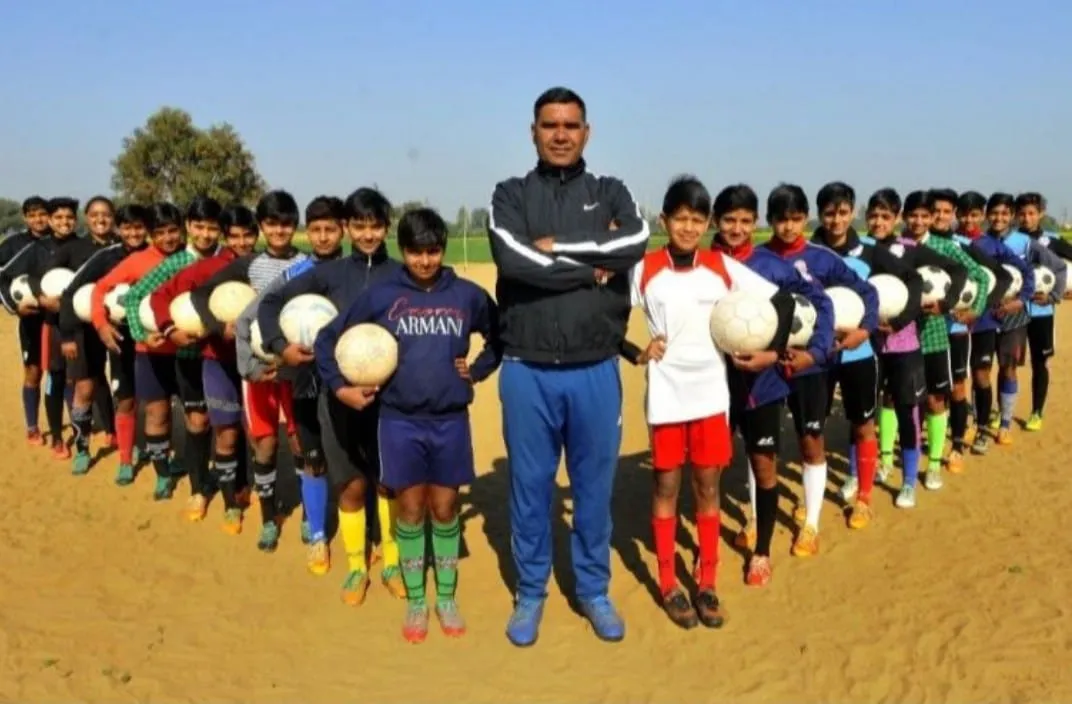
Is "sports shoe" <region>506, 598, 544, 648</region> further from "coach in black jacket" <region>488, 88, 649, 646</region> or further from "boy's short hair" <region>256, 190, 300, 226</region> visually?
"boy's short hair" <region>256, 190, 300, 226</region>

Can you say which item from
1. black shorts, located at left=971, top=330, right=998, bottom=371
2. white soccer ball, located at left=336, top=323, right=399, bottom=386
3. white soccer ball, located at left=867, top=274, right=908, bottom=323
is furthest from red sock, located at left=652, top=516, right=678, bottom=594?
black shorts, located at left=971, top=330, right=998, bottom=371

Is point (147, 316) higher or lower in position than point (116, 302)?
lower

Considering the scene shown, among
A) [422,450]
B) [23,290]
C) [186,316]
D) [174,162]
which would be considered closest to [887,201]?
[422,450]

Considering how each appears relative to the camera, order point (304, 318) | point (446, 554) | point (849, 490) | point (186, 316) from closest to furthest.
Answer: point (304, 318) < point (446, 554) < point (186, 316) < point (849, 490)

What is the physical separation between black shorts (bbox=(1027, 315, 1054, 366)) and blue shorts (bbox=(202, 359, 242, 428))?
7.67 metres

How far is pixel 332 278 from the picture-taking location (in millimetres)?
5105

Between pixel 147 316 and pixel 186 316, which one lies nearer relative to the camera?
pixel 186 316

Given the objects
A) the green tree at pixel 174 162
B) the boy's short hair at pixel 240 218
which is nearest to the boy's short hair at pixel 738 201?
the boy's short hair at pixel 240 218

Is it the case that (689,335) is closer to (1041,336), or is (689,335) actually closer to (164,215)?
(164,215)

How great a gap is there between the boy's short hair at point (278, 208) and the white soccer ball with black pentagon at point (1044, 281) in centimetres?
694

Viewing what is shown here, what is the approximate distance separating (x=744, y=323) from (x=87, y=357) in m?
6.44

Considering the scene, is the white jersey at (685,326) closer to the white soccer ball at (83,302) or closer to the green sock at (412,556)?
the green sock at (412,556)

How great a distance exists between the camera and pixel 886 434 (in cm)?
761

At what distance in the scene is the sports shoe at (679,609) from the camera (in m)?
4.99
